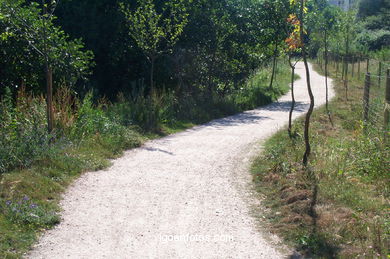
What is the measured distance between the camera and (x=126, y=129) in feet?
39.1

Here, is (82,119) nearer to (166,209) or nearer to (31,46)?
(31,46)

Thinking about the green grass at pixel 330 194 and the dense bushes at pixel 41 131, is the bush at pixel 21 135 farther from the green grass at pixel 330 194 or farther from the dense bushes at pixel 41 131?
the green grass at pixel 330 194

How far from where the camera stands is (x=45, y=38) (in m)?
9.68

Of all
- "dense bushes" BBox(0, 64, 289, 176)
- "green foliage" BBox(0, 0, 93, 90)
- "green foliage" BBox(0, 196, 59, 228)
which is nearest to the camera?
"green foliage" BBox(0, 196, 59, 228)

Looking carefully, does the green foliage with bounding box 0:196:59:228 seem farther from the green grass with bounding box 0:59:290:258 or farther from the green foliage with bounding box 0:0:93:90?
the green foliage with bounding box 0:0:93:90

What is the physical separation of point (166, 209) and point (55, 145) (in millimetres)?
2941

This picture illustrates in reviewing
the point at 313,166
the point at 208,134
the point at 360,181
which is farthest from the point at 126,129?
the point at 360,181

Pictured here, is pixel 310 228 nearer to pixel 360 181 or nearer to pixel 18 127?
pixel 360 181

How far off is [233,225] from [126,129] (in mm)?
5961

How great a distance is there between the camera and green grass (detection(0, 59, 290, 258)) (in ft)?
20.4

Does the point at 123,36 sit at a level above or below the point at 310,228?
above

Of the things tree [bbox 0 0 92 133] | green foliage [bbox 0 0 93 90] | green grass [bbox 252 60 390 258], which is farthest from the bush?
green grass [bbox 252 60 390 258]

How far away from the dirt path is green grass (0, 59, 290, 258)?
0.77 ft

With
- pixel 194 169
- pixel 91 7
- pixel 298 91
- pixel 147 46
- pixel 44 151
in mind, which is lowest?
pixel 298 91
